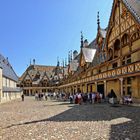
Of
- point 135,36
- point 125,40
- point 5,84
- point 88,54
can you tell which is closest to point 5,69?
point 5,84

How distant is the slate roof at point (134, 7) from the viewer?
66.8ft

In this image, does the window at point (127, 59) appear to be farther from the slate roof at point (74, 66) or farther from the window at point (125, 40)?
the slate roof at point (74, 66)

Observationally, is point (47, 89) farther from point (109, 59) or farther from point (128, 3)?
point (128, 3)

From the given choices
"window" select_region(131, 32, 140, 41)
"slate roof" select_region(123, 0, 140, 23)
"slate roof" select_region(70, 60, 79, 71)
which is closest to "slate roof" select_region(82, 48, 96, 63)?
"slate roof" select_region(70, 60, 79, 71)

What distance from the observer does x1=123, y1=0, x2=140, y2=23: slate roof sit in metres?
20.4

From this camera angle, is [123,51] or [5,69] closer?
[123,51]

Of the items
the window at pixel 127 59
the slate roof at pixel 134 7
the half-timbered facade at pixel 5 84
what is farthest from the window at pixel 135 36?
the half-timbered facade at pixel 5 84

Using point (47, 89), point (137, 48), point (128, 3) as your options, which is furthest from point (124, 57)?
point (47, 89)

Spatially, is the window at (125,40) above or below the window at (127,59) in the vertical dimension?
above

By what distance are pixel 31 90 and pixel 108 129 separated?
76.6 metres

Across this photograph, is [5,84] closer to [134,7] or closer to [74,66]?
[74,66]

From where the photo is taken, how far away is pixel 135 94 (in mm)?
20312

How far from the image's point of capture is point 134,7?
72.2 feet

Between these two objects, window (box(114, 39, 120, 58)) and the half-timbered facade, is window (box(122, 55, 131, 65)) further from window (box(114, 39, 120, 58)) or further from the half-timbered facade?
the half-timbered facade
